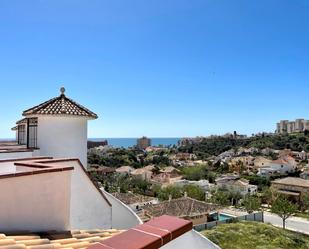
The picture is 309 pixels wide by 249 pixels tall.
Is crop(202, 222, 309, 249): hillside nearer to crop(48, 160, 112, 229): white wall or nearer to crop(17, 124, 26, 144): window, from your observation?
crop(17, 124, 26, 144): window

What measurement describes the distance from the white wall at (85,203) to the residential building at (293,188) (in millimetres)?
43665

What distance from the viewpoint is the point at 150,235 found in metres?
2.49

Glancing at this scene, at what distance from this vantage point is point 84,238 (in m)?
3.67

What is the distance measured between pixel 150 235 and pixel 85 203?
13.8 ft

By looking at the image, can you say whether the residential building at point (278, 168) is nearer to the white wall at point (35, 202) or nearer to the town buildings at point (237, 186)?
the town buildings at point (237, 186)

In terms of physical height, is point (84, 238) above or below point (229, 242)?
above

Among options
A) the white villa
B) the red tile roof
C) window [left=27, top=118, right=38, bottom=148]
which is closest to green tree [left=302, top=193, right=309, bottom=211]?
the white villa

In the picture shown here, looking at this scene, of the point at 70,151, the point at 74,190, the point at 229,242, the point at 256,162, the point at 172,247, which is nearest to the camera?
the point at 172,247

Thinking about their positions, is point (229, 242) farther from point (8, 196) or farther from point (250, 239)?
point (8, 196)

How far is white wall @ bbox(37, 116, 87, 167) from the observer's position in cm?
930

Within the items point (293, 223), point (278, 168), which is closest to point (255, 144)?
point (278, 168)

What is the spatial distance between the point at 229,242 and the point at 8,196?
20.8m

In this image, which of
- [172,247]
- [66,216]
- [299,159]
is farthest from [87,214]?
[299,159]

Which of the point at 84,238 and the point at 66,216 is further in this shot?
the point at 66,216
